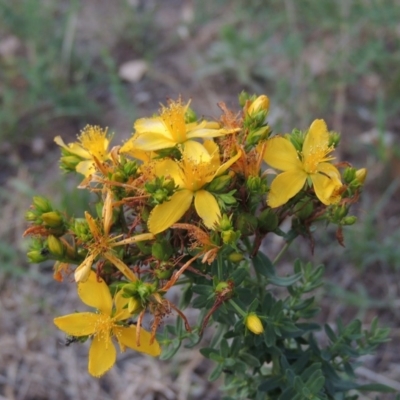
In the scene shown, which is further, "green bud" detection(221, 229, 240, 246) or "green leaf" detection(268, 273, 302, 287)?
"green leaf" detection(268, 273, 302, 287)

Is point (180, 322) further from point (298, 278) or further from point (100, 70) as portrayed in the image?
point (100, 70)

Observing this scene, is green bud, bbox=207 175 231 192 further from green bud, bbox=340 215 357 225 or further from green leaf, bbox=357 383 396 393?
green leaf, bbox=357 383 396 393

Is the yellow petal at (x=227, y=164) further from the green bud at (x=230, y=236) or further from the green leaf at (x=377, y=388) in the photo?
the green leaf at (x=377, y=388)

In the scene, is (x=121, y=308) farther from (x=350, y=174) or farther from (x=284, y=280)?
(x=350, y=174)

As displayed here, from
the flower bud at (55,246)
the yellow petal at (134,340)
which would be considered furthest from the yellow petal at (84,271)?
the yellow petal at (134,340)

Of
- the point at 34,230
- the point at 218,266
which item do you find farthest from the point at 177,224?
the point at 34,230

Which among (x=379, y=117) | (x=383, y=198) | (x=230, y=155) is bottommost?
(x=383, y=198)

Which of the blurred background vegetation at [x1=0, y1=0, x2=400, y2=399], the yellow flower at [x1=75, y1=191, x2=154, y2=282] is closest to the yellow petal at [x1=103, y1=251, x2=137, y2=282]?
the yellow flower at [x1=75, y1=191, x2=154, y2=282]
